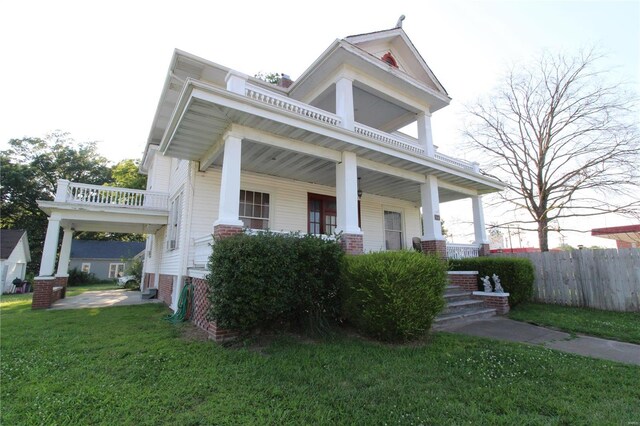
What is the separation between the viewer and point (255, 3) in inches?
284

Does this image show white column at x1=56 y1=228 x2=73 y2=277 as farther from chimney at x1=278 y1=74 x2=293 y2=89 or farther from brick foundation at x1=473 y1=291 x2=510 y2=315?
brick foundation at x1=473 y1=291 x2=510 y2=315

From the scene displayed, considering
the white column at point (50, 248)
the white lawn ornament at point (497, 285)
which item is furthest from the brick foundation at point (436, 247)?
the white column at point (50, 248)

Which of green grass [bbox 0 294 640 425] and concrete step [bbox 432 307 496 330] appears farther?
concrete step [bbox 432 307 496 330]

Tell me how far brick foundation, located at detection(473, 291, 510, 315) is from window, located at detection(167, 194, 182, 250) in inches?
360

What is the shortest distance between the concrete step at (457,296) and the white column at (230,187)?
17.7 feet

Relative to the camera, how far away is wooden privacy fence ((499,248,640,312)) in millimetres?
7895

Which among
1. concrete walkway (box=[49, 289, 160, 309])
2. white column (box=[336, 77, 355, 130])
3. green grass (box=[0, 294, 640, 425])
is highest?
white column (box=[336, 77, 355, 130])

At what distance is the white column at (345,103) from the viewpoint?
321 inches

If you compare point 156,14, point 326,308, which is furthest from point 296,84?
point 326,308

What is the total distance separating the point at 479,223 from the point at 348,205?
681 centimetres

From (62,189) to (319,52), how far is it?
998 centimetres

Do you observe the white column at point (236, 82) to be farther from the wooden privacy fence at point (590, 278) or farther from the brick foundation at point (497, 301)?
the wooden privacy fence at point (590, 278)

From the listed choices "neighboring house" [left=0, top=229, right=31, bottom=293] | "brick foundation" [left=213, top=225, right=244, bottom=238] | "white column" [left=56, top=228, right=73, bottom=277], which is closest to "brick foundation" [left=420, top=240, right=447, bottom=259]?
"brick foundation" [left=213, top=225, right=244, bottom=238]

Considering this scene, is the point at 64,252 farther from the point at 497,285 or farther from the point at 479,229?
the point at 479,229
